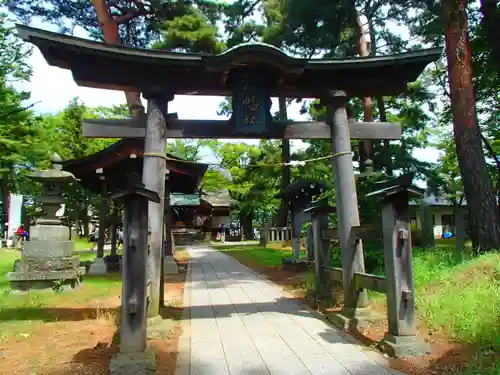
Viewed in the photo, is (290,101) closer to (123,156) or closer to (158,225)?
(123,156)

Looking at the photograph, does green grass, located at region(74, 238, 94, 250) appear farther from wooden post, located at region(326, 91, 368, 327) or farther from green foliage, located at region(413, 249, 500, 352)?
green foliage, located at region(413, 249, 500, 352)

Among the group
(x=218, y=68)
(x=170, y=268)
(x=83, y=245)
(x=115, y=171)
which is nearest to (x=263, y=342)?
(x=218, y=68)

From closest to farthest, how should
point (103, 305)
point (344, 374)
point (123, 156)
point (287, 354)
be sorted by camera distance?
point (344, 374) → point (287, 354) → point (103, 305) → point (123, 156)

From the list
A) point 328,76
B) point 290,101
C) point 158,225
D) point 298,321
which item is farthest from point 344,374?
point 290,101

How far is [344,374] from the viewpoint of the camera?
150 inches

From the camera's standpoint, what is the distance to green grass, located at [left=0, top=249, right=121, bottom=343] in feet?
19.6

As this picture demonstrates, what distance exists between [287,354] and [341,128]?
3609 millimetres

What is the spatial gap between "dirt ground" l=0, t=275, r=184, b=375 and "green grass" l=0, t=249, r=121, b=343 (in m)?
0.09

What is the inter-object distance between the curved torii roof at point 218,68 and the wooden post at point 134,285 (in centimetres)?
233

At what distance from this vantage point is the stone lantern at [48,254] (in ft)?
27.8

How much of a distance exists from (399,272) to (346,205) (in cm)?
168

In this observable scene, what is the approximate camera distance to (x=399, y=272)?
14.9ft

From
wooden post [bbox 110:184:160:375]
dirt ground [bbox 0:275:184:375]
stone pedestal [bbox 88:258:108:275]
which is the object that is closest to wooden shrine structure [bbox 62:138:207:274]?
stone pedestal [bbox 88:258:108:275]

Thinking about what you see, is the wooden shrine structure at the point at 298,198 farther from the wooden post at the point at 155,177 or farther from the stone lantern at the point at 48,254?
the wooden post at the point at 155,177
